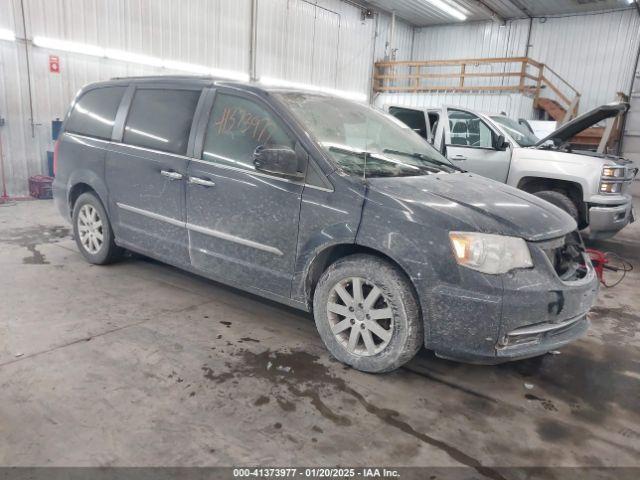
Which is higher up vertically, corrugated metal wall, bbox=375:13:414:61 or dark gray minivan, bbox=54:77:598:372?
corrugated metal wall, bbox=375:13:414:61

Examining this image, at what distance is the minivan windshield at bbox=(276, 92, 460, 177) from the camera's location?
2.95m

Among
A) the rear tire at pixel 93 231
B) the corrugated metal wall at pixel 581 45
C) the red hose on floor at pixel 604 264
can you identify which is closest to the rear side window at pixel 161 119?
the rear tire at pixel 93 231

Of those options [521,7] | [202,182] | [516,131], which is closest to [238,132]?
[202,182]

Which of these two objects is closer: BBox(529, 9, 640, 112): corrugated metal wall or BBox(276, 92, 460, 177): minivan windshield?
BBox(276, 92, 460, 177): minivan windshield

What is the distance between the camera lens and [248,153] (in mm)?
3090

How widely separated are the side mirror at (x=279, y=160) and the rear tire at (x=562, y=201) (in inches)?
172

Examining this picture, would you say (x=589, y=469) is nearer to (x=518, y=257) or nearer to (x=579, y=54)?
(x=518, y=257)

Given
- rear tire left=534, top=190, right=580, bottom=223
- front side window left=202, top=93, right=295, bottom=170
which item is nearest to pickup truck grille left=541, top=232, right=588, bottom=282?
front side window left=202, top=93, right=295, bottom=170

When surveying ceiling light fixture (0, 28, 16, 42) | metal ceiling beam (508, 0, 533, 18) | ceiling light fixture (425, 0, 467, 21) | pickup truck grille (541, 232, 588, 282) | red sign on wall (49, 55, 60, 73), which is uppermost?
metal ceiling beam (508, 0, 533, 18)

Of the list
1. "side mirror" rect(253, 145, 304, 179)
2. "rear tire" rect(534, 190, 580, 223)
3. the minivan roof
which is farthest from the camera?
"rear tire" rect(534, 190, 580, 223)

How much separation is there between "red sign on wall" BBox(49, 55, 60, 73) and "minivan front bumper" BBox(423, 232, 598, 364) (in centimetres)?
845

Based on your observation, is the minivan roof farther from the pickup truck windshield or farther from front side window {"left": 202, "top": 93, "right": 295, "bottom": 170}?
the pickup truck windshield

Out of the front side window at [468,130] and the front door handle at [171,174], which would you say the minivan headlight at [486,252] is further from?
the front side window at [468,130]

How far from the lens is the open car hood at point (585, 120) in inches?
217
